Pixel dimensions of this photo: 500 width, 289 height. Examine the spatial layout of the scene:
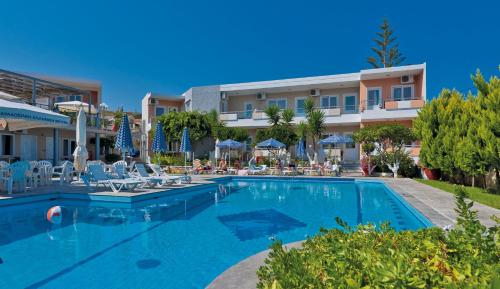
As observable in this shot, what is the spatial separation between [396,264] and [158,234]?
6033 mm

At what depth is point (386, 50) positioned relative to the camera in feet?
119

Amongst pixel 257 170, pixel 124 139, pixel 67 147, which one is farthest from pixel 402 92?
pixel 67 147

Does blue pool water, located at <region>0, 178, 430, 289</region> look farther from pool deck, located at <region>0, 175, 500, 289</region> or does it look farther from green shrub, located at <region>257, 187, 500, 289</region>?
green shrub, located at <region>257, 187, 500, 289</region>

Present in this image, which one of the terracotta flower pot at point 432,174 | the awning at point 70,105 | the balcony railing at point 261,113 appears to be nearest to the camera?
the terracotta flower pot at point 432,174

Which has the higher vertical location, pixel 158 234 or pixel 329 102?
pixel 329 102

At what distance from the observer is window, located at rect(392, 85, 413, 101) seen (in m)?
23.8

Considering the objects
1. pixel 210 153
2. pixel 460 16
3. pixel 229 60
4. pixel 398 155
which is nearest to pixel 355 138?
pixel 398 155

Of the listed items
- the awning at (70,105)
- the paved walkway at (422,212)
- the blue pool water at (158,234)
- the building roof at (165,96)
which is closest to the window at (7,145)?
the awning at (70,105)

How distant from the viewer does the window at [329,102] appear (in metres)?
26.9

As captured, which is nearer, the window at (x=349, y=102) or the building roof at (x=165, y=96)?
the window at (x=349, y=102)

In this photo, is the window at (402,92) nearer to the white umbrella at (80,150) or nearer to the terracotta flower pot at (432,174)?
the terracotta flower pot at (432,174)

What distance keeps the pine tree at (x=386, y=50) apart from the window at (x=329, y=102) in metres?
13.4

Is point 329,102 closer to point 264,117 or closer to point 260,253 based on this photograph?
point 264,117

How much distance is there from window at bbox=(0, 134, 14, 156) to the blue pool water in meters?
12.8
